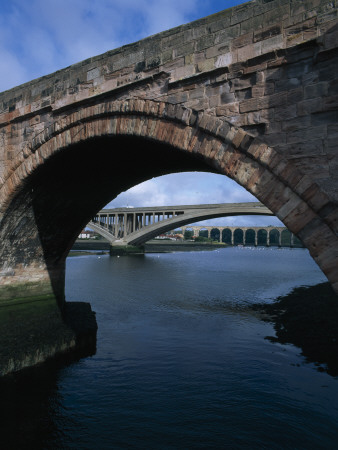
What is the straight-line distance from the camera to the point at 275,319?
14812 millimetres

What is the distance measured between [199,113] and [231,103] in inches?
21.8

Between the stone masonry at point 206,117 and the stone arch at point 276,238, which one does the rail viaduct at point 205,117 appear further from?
the stone arch at point 276,238

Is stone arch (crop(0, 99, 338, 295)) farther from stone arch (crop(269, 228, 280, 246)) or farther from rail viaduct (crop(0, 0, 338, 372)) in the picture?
stone arch (crop(269, 228, 280, 246))

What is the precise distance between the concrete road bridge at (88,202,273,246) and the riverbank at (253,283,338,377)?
72.3 feet

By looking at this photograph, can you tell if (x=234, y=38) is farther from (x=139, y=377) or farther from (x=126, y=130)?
(x=139, y=377)

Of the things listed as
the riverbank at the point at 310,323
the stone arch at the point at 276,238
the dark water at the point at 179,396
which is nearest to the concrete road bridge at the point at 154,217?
the riverbank at the point at 310,323

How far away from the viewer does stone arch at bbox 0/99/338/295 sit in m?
4.37

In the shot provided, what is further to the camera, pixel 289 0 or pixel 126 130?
pixel 126 130

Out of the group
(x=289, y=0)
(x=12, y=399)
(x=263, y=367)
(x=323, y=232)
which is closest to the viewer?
(x=323, y=232)

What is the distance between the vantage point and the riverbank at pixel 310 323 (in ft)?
33.3

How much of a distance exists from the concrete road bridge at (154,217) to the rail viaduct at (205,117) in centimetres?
3286

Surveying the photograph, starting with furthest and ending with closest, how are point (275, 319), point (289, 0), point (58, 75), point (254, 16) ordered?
point (275, 319), point (58, 75), point (254, 16), point (289, 0)

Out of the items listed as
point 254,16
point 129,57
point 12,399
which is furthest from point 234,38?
point 12,399

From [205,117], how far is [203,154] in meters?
0.62
